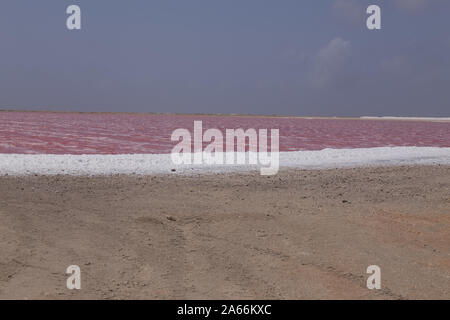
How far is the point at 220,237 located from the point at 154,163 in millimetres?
5283

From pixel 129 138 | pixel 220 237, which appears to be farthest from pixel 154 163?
pixel 129 138

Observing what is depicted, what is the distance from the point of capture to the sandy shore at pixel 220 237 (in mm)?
4789

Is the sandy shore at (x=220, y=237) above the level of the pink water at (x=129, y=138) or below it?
below

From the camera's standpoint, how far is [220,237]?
242 inches

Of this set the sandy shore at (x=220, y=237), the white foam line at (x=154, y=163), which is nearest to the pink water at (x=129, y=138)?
the white foam line at (x=154, y=163)

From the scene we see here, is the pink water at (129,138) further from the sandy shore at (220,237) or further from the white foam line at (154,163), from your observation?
the sandy shore at (220,237)

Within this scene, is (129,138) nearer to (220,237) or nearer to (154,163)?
(154,163)

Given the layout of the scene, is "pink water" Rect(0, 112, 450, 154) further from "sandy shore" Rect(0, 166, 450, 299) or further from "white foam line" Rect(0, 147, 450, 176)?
"sandy shore" Rect(0, 166, 450, 299)

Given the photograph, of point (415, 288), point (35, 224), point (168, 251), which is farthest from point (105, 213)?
point (415, 288)

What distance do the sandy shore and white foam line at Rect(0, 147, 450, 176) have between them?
804 mm

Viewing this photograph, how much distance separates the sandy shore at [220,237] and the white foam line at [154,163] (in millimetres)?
804

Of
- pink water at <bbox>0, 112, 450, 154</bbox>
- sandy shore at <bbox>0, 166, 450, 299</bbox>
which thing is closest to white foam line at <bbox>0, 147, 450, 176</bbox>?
sandy shore at <bbox>0, 166, 450, 299</bbox>

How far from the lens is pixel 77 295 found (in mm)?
4484

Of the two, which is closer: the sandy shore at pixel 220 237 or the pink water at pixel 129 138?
the sandy shore at pixel 220 237
